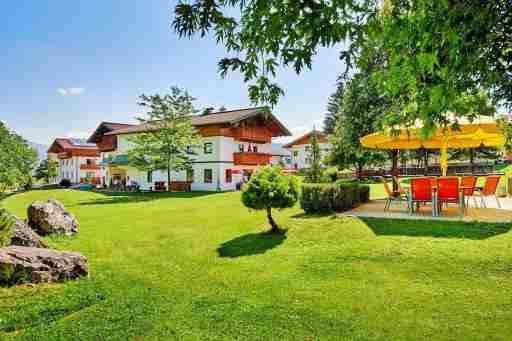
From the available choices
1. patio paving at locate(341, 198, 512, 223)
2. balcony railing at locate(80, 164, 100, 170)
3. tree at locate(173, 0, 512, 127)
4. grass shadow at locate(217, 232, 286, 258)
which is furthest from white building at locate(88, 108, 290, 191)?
tree at locate(173, 0, 512, 127)

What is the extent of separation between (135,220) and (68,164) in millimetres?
57431

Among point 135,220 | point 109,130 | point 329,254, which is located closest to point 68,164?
point 109,130

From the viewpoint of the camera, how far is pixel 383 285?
17.5ft

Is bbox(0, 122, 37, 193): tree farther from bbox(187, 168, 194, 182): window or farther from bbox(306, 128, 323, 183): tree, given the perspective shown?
bbox(306, 128, 323, 183): tree

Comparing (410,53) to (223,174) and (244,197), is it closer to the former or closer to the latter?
(244,197)

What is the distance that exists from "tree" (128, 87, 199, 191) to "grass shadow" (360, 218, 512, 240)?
73.0 feet

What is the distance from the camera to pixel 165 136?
92.0 feet

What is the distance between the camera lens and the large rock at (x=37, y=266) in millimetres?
5637

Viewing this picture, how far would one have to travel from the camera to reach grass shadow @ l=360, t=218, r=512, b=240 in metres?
7.45

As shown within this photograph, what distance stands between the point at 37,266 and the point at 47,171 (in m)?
66.1

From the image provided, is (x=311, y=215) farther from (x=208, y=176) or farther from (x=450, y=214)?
(x=208, y=176)

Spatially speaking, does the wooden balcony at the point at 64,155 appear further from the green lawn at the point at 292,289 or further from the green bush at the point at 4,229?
the green bush at the point at 4,229

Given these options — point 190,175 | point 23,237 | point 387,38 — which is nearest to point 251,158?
point 190,175

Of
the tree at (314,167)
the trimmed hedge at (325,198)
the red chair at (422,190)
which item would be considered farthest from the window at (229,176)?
the red chair at (422,190)
